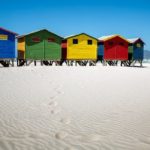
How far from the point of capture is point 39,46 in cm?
3306

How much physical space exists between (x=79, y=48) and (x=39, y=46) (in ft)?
19.5

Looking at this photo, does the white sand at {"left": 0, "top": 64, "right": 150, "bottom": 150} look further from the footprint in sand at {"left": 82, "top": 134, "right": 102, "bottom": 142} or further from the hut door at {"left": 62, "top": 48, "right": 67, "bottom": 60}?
the hut door at {"left": 62, "top": 48, "right": 67, "bottom": 60}

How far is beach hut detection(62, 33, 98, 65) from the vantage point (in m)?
35.4

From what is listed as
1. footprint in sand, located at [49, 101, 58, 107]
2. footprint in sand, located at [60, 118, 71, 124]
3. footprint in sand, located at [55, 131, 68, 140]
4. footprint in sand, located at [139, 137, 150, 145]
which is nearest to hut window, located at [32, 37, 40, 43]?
footprint in sand, located at [49, 101, 58, 107]

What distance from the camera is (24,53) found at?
32500 millimetres

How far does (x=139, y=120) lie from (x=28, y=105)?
382 cm

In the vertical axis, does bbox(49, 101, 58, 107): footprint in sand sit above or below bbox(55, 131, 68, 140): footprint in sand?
above

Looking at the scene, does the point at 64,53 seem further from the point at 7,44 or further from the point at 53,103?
the point at 53,103

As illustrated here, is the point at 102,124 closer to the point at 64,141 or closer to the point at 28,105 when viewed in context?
the point at 64,141

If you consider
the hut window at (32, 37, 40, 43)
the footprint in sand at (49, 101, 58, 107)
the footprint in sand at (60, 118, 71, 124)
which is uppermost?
the hut window at (32, 37, 40, 43)

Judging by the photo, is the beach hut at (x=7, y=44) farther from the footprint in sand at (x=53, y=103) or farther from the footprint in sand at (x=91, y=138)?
the footprint in sand at (x=91, y=138)

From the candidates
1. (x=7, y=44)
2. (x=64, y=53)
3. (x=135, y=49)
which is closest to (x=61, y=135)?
(x=7, y=44)

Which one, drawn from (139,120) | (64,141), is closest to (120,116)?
(139,120)

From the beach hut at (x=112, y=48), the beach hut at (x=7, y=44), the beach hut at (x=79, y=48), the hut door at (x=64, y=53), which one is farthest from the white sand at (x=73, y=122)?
the beach hut at (x=112, y=48)
